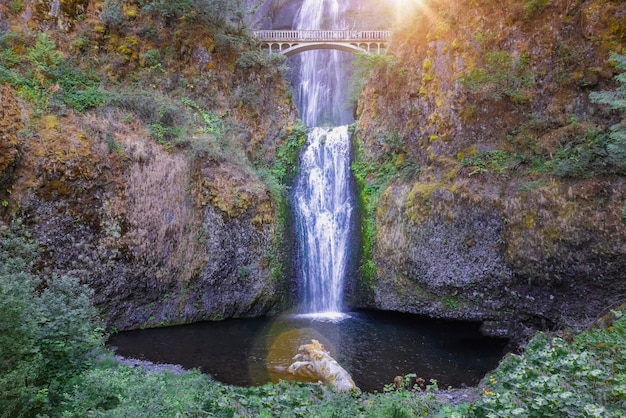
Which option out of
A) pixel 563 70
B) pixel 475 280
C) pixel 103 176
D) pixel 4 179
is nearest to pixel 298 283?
pixel 475 280

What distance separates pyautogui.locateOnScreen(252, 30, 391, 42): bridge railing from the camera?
64.1ft

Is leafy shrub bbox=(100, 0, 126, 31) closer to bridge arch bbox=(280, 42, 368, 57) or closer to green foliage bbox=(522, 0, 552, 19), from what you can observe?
bridge arch bbox=(280, 42, 368, 57)

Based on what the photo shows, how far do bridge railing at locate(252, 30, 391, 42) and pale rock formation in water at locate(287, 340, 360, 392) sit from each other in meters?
16.1

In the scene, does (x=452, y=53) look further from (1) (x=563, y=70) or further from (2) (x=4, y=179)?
(2) (x=4, y=179)

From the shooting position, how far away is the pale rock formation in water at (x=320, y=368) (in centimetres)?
759

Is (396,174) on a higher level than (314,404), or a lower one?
higher

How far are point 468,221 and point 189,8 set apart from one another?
44.0 ft

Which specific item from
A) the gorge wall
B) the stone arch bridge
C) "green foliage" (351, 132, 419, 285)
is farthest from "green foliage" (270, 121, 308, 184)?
the stone arch bridge

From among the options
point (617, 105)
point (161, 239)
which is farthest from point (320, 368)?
point (617, 105)

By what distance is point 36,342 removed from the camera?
16.9 feet

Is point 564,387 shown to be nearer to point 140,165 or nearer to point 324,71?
point 140,165

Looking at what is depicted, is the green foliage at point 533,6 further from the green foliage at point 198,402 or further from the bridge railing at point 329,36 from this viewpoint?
the green foliage at point 198,402

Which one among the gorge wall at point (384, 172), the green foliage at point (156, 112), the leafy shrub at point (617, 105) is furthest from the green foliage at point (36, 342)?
the leafy shrub at point (617, 105)

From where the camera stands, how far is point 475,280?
457 inches
